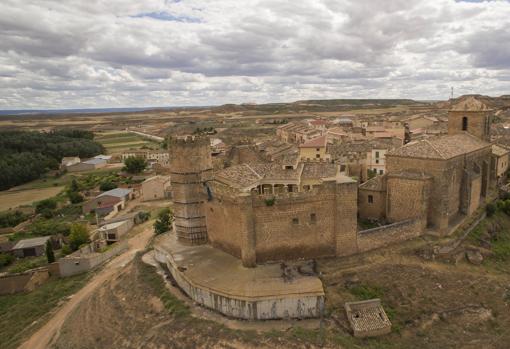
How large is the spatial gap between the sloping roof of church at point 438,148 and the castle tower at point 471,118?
373cm

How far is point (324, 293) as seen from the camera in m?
18.2

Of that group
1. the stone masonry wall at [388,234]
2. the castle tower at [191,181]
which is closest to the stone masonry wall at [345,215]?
the stone masonry wall at [388,234]

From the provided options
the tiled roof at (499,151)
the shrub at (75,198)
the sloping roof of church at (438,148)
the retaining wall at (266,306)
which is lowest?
the shrub at (75,198)

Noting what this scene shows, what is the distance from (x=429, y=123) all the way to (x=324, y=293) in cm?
6313

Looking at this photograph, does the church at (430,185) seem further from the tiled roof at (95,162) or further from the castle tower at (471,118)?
the tiled roof at (95,162)

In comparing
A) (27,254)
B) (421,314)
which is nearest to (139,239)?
(27,254)

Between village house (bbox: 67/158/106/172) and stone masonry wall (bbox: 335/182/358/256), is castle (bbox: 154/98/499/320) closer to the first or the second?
stone masonry wall (bbox: 335/182/358/256)

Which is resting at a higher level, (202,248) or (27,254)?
(202,248)

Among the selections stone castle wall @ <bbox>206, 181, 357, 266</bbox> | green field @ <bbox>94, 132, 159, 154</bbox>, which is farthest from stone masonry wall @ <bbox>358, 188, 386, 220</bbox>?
green field @ <bbox>94, 132, 159, 154</bbox>

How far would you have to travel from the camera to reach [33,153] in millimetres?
81062

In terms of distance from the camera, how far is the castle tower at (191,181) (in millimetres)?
23484

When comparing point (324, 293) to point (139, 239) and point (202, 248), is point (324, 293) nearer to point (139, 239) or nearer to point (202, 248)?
point (202, 248)

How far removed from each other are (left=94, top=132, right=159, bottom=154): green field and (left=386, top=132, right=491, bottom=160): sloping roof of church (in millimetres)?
86798

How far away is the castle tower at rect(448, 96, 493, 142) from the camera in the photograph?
32.3 metres
